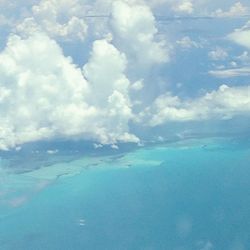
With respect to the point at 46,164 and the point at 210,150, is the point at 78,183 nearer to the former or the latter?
the point at 46,164

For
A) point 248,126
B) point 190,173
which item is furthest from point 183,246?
point 248,126

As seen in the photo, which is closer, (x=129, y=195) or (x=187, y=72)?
(x=129, y=195)

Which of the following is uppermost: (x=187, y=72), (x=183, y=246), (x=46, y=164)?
(x=187, y=72)

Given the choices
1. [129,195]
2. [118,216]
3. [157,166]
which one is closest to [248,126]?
[157,166]

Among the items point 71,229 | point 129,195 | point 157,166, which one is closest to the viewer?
point 71,229

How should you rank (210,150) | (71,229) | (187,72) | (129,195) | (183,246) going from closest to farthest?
(183,246) → (71,229) → (129,195) → (210,150) → (187,72)

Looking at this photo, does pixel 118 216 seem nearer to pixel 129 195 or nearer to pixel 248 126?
pixel 129 195

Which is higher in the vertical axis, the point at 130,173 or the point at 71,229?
the point at 130,173
